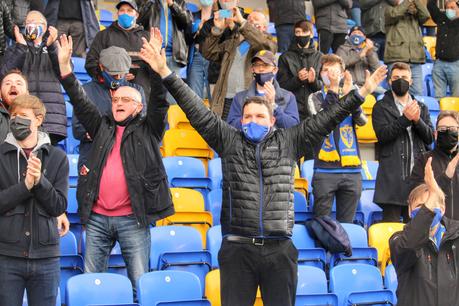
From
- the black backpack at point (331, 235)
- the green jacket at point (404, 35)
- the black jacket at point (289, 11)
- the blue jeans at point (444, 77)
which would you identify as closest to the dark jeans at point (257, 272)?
the black backpack at point (331, 235)

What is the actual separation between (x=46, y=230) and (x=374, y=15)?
8107mm

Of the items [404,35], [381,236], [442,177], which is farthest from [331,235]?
[404,35]

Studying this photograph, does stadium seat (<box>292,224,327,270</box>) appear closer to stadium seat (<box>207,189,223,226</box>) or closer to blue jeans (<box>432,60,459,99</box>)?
stadium seat (<box>207,189,223,226</box>)

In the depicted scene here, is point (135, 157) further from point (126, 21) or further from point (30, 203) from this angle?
point (126, 21)

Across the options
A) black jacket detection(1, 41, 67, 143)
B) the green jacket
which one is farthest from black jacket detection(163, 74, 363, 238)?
the green jacket

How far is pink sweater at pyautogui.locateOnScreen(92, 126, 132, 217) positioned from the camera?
6492 millimetres

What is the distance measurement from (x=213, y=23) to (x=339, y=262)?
3238 millimetres

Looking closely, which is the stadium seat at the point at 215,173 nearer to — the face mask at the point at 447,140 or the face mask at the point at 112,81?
the face mask at the point at 112,81

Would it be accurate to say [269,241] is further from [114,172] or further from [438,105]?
[438,105]

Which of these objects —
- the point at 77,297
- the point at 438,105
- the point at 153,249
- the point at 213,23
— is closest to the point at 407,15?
the point at 438,105

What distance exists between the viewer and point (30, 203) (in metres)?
5.62

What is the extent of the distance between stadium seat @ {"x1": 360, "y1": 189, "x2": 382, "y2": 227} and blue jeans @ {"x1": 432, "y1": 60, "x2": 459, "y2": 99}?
3.30 metres

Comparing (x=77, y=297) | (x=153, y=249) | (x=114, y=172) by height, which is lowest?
(x=77, y=297)

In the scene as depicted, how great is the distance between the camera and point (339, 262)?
25.1 ft
